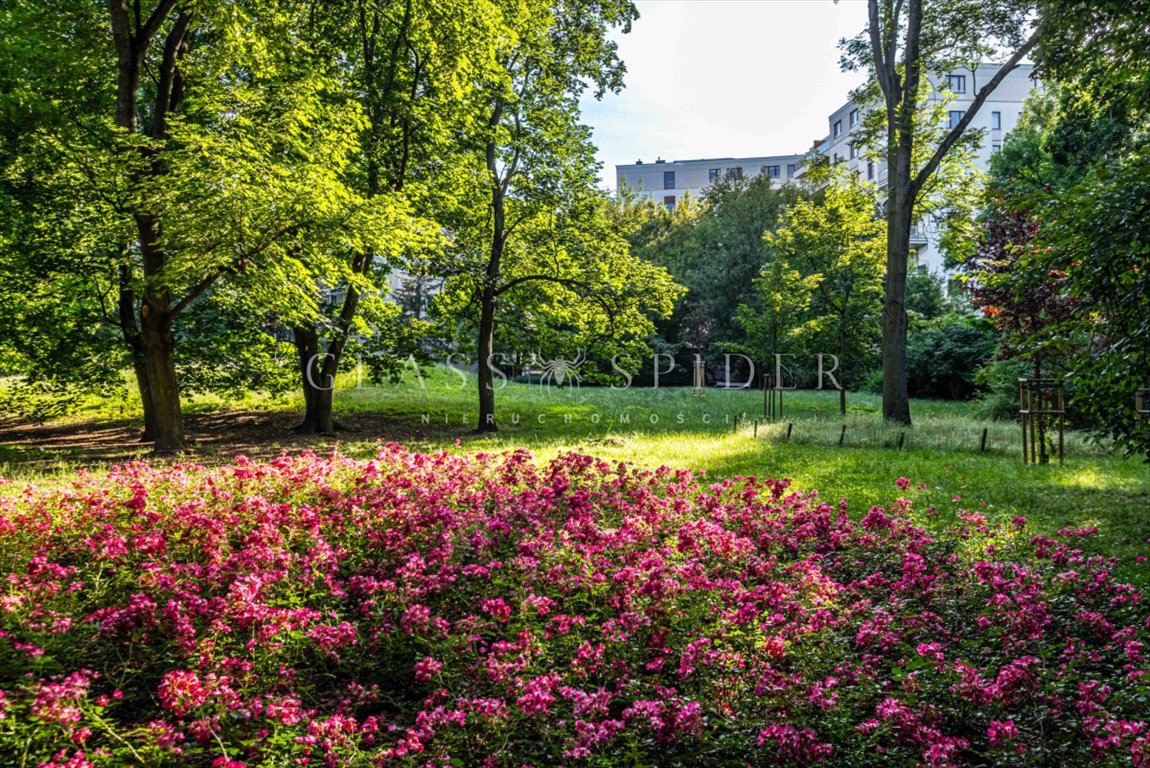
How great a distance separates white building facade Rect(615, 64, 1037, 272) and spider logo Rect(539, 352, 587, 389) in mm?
9296

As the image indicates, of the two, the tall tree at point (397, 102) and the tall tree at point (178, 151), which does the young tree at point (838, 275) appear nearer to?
the tall tree at point (397, 102)

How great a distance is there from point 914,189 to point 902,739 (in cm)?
1744

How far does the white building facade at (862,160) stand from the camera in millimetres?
45434

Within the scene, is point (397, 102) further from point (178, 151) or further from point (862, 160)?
point (862, 160)

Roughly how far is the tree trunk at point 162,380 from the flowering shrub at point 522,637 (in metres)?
5.26

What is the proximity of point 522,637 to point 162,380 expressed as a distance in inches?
390

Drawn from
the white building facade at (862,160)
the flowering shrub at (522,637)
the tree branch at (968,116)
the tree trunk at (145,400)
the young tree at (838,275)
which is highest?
the white building facade at (862,160)

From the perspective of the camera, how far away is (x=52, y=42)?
11109 mm

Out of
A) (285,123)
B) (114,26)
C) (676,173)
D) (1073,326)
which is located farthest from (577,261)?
(676,173)

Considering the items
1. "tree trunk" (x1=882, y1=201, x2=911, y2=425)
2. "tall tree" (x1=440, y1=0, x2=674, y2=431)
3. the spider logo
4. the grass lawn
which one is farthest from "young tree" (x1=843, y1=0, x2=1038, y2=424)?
the spider logo

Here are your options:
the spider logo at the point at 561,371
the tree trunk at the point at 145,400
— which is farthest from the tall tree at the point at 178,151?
the spider logo at the point at 561,371

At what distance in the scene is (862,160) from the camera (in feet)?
98.5

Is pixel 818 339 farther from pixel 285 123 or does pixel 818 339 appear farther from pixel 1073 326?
pixel 285 123

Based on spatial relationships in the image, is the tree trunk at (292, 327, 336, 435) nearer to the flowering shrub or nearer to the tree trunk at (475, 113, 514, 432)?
the tree trunk at (475, 113, 514, 432)
